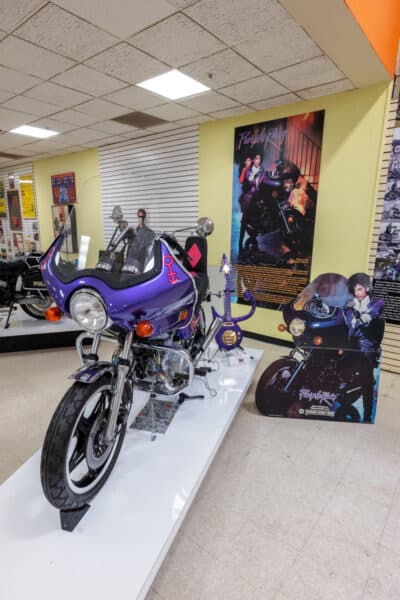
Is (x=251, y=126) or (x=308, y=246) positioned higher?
(x=251, y=126)

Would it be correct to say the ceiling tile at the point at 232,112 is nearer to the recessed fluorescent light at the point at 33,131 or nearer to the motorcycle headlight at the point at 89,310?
the recessed fluorescent light at the point at 33,131

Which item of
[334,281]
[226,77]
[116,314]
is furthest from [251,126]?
[116,314]

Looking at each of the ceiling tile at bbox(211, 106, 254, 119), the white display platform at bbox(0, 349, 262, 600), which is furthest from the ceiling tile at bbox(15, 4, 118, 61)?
the white display platform at bbox(0, 349, 262, 600)

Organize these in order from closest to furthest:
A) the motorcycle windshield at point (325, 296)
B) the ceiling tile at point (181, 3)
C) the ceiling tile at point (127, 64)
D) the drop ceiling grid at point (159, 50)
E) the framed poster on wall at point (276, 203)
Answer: the ceiling tile at point (181, 3) < the drop ceiling grid at point (159, 50) < the motorcycle windshield at point (325, 296) < the ceiling tile at point (127, 64) < the framed poster on wall at point (276, 203)

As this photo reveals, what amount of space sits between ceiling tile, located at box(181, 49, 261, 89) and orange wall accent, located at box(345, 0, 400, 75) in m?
0.96

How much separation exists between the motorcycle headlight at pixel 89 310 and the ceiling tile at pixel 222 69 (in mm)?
2596

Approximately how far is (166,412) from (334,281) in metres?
1.62

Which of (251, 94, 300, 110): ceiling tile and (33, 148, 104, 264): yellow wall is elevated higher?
(251, 94, 300, 110): ceiling tile

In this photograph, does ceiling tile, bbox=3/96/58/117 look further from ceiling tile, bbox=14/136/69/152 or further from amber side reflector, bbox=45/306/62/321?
amber side reflector, bbox=45/306/62/321

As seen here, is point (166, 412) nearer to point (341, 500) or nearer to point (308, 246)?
point (341, 500)

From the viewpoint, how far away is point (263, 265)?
4.41 metres

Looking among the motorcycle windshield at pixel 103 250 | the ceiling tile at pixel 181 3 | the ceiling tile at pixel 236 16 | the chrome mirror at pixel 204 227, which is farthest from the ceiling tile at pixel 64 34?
the chrome mirror at pixel 204 227

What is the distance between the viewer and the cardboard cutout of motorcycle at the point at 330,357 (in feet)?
8.01

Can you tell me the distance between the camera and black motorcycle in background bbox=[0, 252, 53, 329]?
13.5 ft
